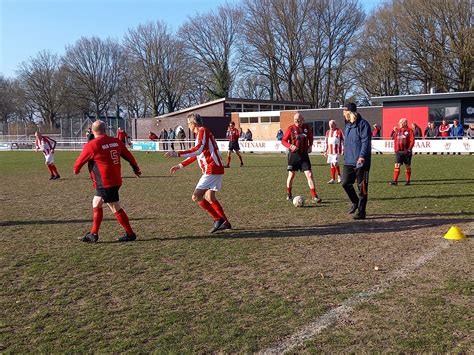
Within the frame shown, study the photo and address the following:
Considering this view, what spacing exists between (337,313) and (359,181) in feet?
14.6

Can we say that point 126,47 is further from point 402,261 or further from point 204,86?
point 402,261

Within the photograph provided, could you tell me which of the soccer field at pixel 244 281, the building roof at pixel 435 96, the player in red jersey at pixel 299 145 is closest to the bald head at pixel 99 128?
the soccer field at pixel 244 281

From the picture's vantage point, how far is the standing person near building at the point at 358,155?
820 centimetres

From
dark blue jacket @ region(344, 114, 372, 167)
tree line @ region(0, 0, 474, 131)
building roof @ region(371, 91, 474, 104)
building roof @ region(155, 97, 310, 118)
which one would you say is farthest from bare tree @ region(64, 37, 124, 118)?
dark blue jacket @ region(344, 114, 372, 167)

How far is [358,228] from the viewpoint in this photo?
7668 mm

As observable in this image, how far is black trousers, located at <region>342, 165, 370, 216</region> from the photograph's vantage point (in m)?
Result: 8.27

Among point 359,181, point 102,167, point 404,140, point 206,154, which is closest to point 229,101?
point 404,140

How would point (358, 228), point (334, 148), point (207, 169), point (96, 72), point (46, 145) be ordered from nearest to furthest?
point (207, 169)
point (358, 228)
point (334, 148)
point (46, 145)
point (96, 72)

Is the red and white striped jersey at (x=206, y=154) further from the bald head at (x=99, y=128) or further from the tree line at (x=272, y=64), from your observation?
the tree line at (x=272, y=64)

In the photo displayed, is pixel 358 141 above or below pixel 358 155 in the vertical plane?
above

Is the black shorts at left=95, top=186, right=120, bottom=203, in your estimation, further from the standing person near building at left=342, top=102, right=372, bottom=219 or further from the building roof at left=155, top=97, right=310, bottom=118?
the building roof at left=155, top=97, right=310, bottom=118

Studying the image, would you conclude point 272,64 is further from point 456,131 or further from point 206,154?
point 206,154

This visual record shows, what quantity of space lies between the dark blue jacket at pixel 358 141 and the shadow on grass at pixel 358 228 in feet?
3.54

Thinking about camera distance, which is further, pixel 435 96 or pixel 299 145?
pixel 435 96
